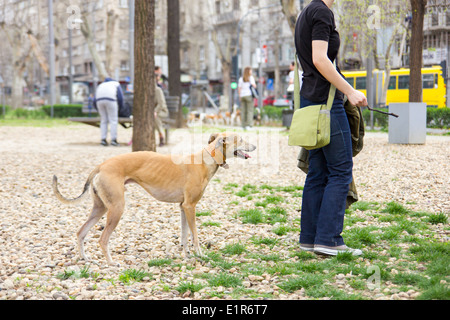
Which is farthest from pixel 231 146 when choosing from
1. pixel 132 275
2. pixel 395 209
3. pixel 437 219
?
pixel 395 209

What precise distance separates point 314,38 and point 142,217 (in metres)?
2.95

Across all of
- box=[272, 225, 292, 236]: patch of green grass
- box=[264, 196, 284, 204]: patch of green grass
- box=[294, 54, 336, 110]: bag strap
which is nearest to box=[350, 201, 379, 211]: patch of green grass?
box=[264, 196, 284, 204]: patch of green grass

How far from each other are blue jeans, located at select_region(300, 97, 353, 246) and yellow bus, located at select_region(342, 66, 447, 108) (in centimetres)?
2244

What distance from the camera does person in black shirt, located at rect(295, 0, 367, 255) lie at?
13.1 feet

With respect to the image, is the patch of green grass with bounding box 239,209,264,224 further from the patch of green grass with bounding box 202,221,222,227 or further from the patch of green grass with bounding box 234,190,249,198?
the patch of green grass with bounding box 234,190,249,198

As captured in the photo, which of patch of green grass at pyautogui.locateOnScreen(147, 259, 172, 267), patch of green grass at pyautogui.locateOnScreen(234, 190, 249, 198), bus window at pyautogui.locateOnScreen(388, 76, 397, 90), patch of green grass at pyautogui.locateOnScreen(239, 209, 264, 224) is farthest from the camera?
bus window at pyautogui.locateOnScreen(388, 76, 397, 90)

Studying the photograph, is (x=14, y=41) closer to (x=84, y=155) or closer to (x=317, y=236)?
(x=84, y=155)

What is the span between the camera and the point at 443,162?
9328 millimetres

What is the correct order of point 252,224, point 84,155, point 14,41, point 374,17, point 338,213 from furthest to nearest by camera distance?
point 14,41
point 374,17
point 84,155
point 252,224
point 338,213

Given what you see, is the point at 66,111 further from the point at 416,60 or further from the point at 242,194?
the point at 242,194

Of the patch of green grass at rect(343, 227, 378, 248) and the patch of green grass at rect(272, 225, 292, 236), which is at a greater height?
the patch of green grass at rect(343, 227, 378, 248)

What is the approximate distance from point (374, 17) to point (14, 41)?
29618mm

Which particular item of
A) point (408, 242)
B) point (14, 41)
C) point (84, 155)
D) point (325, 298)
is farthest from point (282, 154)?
point (14, 41)

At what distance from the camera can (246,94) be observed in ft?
55.2
